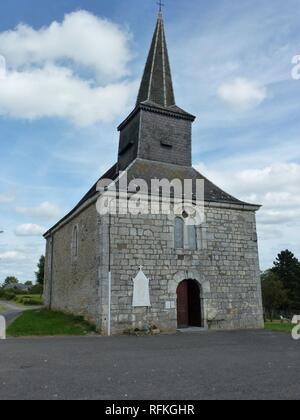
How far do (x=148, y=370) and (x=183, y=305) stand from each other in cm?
812

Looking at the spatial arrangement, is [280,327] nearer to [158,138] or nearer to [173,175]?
[173,175]

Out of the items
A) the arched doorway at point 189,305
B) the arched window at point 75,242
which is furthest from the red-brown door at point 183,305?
the arched window at point 75,242

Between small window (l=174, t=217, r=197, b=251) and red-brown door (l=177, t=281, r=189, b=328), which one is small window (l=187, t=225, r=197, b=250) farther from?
red-brown door (l=177, t=281, r=189, b=328)

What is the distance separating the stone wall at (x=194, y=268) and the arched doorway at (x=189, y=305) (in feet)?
1.23

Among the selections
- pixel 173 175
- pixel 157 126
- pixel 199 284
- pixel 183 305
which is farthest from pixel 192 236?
pixel 157 126

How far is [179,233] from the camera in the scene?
14445 mm

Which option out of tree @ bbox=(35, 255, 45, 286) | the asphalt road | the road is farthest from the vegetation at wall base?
the asphalt road

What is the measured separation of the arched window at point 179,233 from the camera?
47.0 ft

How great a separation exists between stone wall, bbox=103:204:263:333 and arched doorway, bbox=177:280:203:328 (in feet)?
1.23

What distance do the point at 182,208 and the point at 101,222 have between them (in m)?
3.26

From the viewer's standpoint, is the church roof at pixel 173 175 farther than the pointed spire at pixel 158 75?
No

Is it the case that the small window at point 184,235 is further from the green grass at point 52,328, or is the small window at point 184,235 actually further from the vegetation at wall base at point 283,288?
the vegetation at wall base at point 283,288
